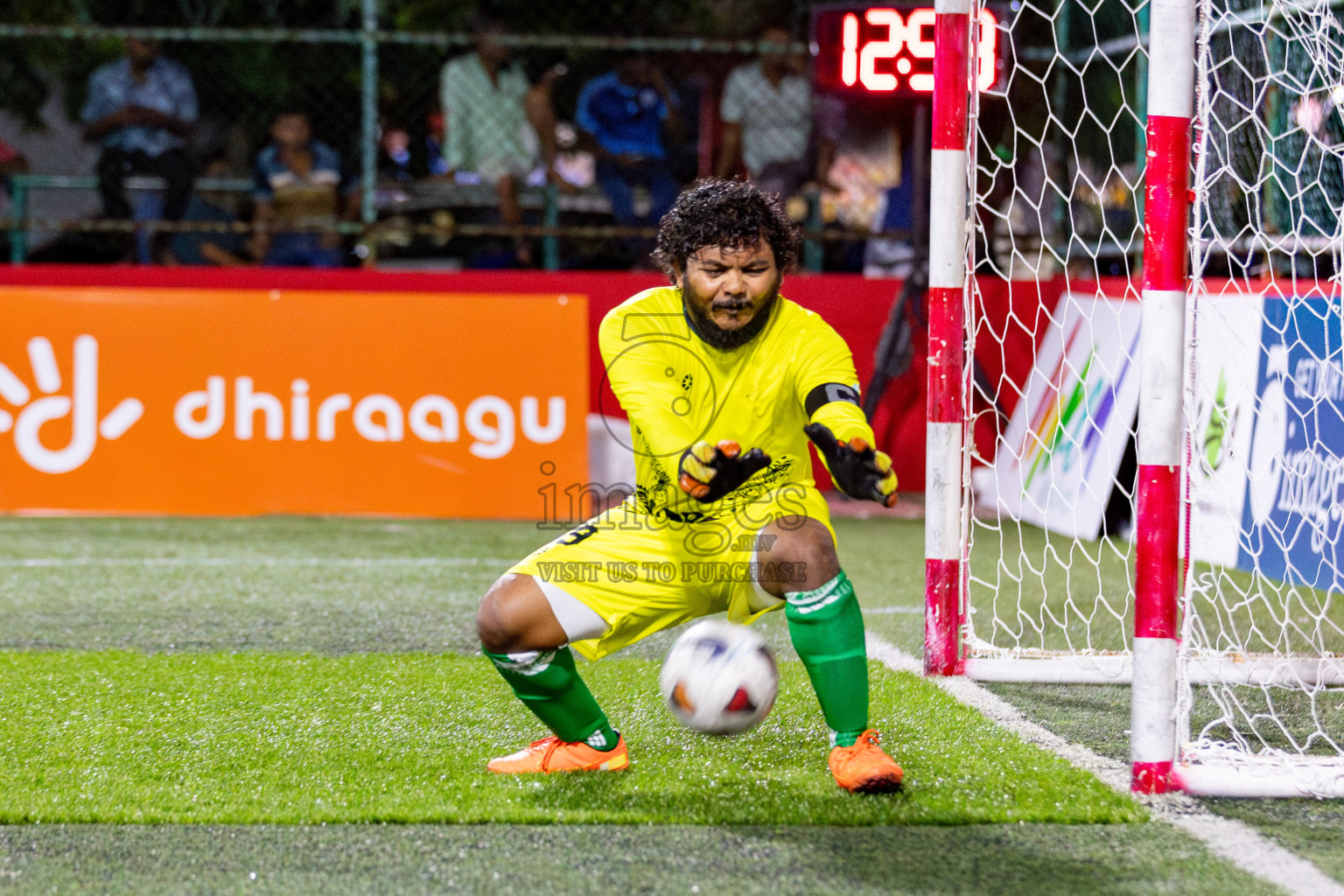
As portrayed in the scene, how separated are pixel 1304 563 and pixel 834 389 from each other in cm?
313

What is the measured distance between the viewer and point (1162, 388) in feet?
9.73

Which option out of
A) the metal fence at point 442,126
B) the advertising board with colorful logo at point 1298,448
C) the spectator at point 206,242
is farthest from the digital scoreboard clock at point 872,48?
the spectator at point 206,242

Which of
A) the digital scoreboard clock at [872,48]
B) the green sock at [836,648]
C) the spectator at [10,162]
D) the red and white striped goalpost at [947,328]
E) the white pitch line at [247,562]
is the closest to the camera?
the green sock at [836,648]

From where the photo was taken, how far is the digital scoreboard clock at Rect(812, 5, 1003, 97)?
7.64m

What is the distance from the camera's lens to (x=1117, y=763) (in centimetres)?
330

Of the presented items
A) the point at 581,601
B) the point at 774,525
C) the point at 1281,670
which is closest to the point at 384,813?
the point at 581,601

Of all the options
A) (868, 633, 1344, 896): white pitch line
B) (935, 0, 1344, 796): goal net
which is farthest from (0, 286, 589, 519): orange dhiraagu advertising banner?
(868, 633, 1344, 896): white pitch line

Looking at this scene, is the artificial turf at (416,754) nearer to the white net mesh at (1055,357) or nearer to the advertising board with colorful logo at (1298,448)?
the white net mesh at (1055,357)

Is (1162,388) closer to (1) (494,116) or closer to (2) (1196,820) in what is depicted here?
(2) (1196,820)

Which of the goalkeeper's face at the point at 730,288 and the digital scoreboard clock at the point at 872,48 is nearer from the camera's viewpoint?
the goalkeeper's face at the point at 730,288

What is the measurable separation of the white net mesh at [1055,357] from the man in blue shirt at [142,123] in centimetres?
497

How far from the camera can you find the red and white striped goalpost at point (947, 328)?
4.01 meters

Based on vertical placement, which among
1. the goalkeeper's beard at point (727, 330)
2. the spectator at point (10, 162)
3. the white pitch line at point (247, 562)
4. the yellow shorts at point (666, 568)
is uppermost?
the spectator at point (10, 162)

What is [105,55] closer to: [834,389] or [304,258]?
[304,258]
